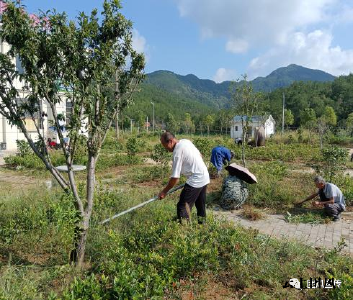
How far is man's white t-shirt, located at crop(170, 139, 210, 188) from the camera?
391 centimetres

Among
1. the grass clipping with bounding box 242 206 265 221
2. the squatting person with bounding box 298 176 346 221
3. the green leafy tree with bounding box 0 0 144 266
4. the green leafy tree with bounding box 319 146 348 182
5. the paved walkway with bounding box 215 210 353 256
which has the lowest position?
the paved walkway with bounding box 215 210 353 256

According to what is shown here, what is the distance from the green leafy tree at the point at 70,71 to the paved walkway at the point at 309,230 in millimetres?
2489

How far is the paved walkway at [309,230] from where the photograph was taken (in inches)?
188

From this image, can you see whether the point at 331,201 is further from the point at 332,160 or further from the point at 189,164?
the point at 189,164

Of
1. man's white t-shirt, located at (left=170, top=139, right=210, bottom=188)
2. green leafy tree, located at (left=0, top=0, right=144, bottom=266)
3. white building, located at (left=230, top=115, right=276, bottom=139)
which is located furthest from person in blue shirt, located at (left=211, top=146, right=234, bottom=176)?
green leafy tree, located at (left=0, top=0, right=144, bottom=266)

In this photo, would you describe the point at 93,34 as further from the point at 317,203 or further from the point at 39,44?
the point at 317,203

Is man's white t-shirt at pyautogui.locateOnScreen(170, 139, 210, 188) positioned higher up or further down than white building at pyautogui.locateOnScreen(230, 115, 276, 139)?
further down

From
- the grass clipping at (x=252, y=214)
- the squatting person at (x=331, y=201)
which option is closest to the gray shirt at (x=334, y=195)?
the squatting person at (x=331, y=201)

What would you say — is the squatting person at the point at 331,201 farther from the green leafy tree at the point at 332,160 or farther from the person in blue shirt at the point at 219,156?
the person in blue shirt at the point at 219,156

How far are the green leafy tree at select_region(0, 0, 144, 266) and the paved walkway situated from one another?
249cm

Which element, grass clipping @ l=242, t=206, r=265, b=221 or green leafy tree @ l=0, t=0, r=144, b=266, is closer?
green leafy tree @ l=0, t=0, r=144, b=266

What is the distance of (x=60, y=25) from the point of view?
3.10 m

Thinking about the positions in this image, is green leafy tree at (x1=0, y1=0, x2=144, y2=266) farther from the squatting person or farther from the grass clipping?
the squatting person

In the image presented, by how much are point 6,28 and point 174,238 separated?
8.67ft
